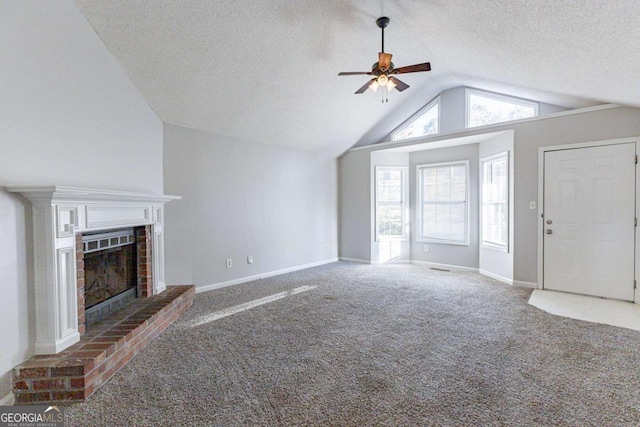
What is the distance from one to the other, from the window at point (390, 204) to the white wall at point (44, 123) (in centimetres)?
473

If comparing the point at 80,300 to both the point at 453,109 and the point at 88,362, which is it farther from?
the point at 453,109

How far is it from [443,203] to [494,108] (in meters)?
1.89

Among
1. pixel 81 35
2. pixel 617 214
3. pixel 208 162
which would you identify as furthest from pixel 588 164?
pixel 81 35

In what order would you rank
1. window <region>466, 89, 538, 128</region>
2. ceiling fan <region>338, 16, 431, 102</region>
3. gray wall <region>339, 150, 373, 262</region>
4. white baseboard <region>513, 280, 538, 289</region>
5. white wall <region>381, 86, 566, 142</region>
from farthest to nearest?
gray wall <region>339, 150, 373, 262</region>, white wall <region>381, 86, 566, 142</region>, window <region>466, 89, 538, 128</region>, white baseboard <region>513, 280, 538, 289</region>, ceiling fan <region>338, 16, 431, 102</region>

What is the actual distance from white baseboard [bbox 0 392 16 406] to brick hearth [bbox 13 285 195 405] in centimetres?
2

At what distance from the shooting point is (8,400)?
200cm

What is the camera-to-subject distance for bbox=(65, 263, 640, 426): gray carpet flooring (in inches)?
73.3

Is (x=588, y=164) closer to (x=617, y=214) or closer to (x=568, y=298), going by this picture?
(x=617, y=214)

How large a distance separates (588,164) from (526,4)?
9.09 feet

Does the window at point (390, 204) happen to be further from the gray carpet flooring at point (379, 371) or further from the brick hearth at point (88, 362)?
the brick hearth at point (88, 362)

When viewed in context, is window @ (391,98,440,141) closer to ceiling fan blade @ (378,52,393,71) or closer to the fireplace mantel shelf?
ceiling fan blade @ (378,52,393,71)

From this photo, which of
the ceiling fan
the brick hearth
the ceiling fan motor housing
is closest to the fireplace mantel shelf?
the brick hearth

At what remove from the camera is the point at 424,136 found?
588cm

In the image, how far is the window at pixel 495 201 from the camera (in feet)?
16.5
